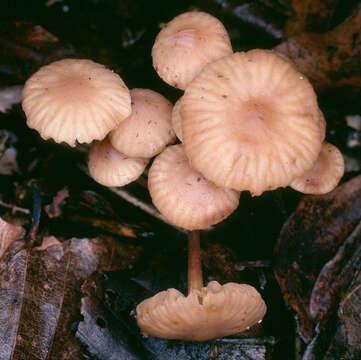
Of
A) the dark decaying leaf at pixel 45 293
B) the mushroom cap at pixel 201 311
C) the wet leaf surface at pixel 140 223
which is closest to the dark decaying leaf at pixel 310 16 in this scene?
the wet leaf surface at pixel 140 223

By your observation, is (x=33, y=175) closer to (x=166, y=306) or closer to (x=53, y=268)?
(x=53, y=268)

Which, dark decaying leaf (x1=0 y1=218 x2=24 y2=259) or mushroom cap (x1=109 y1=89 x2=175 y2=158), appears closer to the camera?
mushroom cap (x1=109 y1=89 x2=175 y2=158)

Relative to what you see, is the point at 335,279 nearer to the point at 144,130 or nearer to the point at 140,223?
the point at 140,223

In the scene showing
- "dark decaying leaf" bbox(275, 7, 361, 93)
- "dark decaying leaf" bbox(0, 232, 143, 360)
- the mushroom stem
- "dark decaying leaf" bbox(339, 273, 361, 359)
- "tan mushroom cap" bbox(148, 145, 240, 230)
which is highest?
"dark decaying leaf" bbox(275, 7, 361, 93)

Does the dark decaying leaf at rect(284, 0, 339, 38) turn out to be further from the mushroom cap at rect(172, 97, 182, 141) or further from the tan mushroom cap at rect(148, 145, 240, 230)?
the tan mushroom cap at rect(148, 145, 240, 230)

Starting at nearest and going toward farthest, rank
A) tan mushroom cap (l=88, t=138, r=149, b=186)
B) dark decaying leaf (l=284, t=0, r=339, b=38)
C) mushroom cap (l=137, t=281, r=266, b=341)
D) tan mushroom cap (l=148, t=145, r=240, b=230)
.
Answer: mushroom cap (l=137, t=281, r=266, b=341)
tan mushroom cap (l=148, t=145, r=240, b=230)
tan mushroom cap (l=88, t=138, r=149, b=186)
dark decaying leaf (l=284, t=0, r=339, b=38)

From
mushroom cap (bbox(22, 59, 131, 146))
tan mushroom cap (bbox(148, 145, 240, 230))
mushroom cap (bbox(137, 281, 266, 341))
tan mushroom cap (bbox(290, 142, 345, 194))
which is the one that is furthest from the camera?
tan mushroom cap (bbox(290, 142, 345, 194))

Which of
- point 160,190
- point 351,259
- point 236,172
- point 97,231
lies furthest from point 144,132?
point 351,259

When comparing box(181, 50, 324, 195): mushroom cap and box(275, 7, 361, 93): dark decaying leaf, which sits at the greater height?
box(275, 7, 361, 93): dark decaying leaf

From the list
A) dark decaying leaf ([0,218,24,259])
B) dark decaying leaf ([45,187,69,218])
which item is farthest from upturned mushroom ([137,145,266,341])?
dark decaying leaf ([0,218,24,259])
